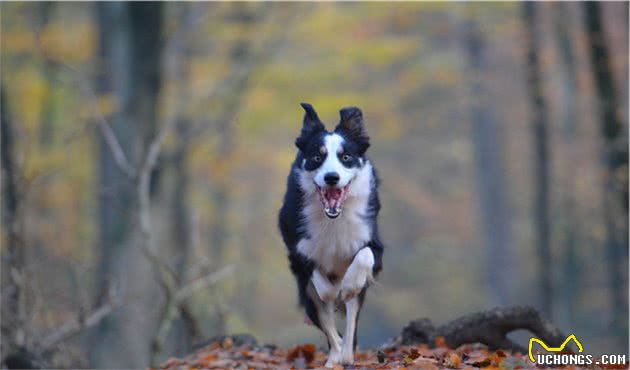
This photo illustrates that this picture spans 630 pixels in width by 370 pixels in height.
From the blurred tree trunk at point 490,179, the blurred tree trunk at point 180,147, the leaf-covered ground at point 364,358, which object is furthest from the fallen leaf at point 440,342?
the blurred tree trunk at point 490,179

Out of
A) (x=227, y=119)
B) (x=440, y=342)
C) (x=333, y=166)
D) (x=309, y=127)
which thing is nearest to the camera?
(x=333, y=166)

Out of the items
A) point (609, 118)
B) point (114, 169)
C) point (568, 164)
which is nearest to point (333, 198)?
point (609, 118)

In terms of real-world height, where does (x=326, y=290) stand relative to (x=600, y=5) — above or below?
below

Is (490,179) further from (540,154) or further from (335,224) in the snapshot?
(335,224)

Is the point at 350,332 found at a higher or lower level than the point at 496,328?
higher

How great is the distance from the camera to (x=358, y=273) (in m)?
6.95

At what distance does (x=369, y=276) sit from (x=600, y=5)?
10533 mm

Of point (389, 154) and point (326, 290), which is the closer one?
point (326, 290)

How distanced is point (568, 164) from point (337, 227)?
1019 inches

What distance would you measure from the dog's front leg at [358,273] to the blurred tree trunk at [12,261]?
384cm

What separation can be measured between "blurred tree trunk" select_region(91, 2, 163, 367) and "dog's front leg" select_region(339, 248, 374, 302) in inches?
299

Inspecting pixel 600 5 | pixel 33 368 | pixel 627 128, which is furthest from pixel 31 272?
pixel 600 5

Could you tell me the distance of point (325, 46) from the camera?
2745 centimetres

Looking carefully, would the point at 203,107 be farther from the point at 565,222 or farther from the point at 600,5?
the point at 565,222
